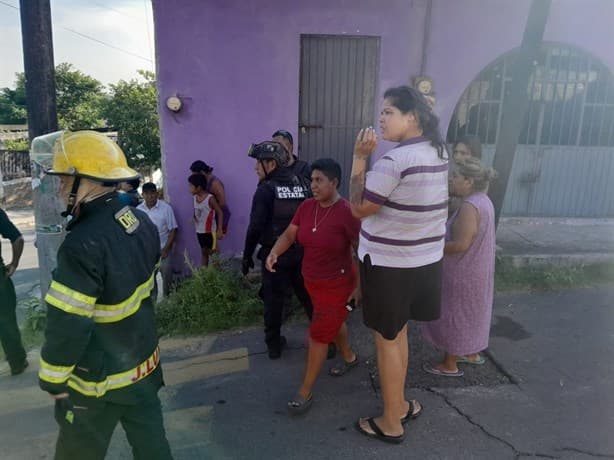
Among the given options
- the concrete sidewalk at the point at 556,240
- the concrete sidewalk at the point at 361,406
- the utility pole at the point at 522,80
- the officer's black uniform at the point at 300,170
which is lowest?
the concrete sidewalk at the point at 361,406

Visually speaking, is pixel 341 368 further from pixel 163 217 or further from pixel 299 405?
pixel 163 217

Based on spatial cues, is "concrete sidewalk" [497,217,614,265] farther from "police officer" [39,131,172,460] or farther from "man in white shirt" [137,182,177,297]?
"police officer" [39,131,172,460]

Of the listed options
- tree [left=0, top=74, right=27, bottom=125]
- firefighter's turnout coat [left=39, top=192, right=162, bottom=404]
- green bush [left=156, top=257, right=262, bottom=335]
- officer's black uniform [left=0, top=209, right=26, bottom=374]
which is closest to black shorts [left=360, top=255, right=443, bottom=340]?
firefighter's turnout coat [left=39, top=192, right=162, bottom=404]

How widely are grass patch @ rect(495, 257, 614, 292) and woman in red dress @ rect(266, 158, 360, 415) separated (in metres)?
2.79

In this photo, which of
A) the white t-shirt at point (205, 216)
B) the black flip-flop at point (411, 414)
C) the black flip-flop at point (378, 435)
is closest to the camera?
the black flip-flop at point (378, 435)

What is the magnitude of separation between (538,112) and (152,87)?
38.3 feet

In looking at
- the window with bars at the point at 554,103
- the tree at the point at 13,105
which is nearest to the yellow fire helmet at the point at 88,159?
the window with bars at the point at 554,103

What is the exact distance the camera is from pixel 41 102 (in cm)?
457

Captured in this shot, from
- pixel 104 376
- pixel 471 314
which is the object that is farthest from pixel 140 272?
pixel 471 314

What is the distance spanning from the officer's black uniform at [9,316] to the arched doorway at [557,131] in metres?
5.21

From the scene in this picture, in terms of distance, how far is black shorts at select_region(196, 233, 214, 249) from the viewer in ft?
19.2

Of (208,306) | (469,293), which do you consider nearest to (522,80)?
(469,293)

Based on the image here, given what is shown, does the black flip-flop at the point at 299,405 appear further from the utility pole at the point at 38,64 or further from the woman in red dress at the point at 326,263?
the utility pole at the point at 38,64

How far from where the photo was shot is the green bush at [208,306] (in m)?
4.69
